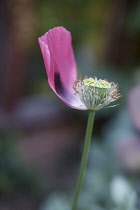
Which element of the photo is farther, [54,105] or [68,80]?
[54,105]

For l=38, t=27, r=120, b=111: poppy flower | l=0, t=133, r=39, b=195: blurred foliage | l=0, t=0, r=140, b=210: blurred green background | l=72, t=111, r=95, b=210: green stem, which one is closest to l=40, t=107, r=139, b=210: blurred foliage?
l=0, t=0, r=140, b=210: blurred green background

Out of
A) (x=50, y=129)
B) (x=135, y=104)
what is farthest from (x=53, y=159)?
(x=135, y=104)

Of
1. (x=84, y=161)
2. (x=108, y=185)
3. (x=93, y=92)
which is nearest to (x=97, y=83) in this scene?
(x=93, y=92)

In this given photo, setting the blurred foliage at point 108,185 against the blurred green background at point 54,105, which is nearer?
the blurred foliage at point 108,185

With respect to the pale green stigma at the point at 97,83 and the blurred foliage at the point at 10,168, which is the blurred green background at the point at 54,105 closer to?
the blurred foliage at the point at 10,168

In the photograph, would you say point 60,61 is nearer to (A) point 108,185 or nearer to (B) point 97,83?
(B) point 97,83

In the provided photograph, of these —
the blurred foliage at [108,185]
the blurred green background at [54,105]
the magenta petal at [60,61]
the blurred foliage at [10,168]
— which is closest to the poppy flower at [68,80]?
the magenta petal at [60,61]

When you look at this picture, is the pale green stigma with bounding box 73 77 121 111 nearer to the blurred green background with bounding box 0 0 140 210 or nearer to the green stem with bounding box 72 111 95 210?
the green stem with bounding box 72 111 95 210
